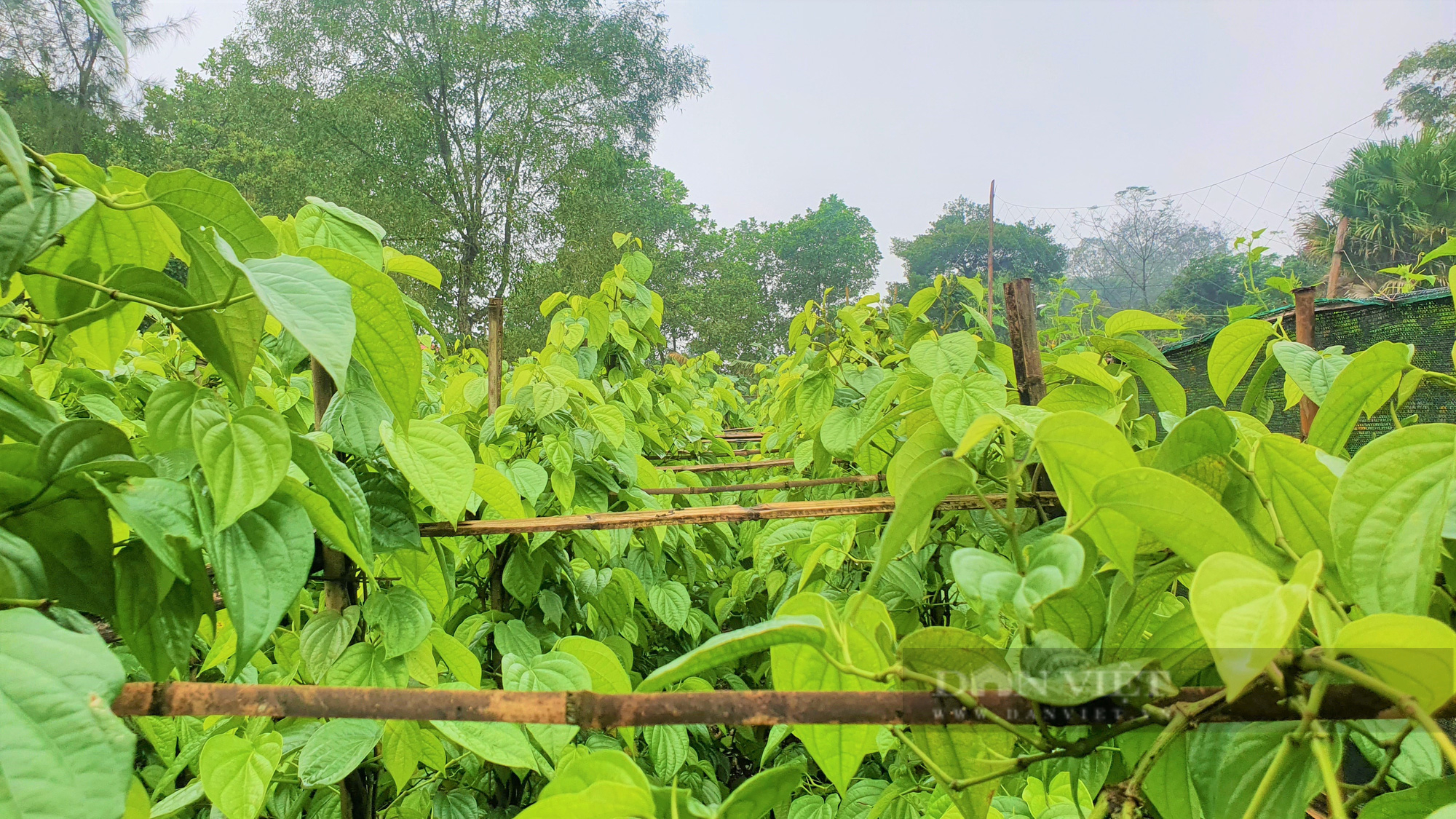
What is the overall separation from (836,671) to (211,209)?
13.9 inches

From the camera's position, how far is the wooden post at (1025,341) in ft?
2.17

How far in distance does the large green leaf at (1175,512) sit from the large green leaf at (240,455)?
341 millimetres

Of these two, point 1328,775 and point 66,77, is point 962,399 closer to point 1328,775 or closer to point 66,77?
point 1328,775

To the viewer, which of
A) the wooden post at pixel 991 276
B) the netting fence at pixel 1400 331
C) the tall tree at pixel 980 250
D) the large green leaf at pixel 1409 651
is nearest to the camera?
the large green leaf at pixel 1409 651

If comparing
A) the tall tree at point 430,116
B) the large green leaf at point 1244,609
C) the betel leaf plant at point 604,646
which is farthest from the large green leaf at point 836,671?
the tall tree at point 430,116

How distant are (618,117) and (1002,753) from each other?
11.1 meters

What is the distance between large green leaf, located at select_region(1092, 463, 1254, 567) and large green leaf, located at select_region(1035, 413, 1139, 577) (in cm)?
2

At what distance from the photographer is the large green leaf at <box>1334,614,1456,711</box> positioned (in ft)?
0.57

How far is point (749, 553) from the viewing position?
152 centimetres

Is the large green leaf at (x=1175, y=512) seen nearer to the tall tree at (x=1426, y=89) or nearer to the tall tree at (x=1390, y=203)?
the tall tree at (x=1390, y=203)

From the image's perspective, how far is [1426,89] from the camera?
12.3 metres

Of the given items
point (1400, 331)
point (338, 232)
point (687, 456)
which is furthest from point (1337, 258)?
point (338, 232)

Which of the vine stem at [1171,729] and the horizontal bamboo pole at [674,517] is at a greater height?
the horizontal bamboo pole at [674,517]

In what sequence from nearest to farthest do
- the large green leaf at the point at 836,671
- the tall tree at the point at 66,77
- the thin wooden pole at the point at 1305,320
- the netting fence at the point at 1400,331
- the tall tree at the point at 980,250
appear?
the large green leaf at the point at 836,671
the thin wooden pole at the point at 1305,320
the netting fence at the point at 1400,331
the tall tree at the point at 66,77
the tall tree at the point at 980,250
